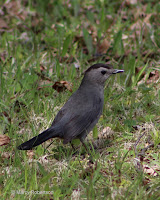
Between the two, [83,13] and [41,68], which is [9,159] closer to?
[41,68]

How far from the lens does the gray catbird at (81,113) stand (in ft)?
13.1

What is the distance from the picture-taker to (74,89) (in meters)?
5.24

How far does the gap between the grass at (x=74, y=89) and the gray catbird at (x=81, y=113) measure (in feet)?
0.70

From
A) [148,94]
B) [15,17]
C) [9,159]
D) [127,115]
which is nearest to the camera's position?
[9,159]

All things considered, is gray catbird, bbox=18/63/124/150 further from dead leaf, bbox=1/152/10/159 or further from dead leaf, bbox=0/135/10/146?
dead leaf, bbox=0/135/10/146

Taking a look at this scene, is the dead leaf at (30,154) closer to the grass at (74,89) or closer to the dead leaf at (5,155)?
the grass at (74,89)

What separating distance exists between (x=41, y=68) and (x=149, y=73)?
5.74ft

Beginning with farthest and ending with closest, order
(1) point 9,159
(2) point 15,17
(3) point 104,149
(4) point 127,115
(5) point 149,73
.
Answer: (2) point 15,17 → (5) point 149,73 → (4) point 127,115 → (3) point 104,149 → (1) point 9,159

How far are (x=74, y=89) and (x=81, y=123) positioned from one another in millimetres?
1109

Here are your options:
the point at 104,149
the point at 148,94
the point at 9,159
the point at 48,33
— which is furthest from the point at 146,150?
the point at 48,33

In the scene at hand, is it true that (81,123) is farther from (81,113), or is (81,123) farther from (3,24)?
(3,24)

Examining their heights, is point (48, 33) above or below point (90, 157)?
above

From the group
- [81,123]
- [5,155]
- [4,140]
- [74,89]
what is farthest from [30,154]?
[74,89]

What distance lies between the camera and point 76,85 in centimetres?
535
